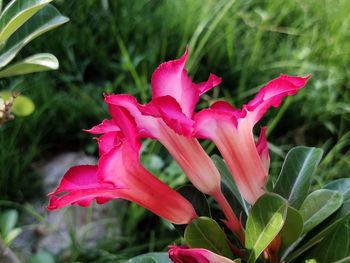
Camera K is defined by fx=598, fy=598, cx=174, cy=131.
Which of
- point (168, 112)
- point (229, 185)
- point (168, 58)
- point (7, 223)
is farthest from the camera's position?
point (168, 58)

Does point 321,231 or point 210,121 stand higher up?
point 210,121

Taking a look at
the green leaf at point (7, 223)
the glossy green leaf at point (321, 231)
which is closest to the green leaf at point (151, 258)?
the glossy green leaf at point (321, 231)

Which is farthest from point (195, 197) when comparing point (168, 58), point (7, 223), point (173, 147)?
point (168, 58)

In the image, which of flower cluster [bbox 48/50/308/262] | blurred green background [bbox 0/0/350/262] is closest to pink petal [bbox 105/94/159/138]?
flower cluster [bbox 48/50/308/262]

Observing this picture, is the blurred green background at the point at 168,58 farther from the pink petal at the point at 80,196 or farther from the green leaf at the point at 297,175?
the pink petal at the point at 80,196

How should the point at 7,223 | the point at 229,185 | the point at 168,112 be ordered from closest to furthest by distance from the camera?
the point at 168,112
the point at 229,185
the point at 7,223

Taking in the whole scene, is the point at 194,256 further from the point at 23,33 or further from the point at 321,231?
the point at 23,33

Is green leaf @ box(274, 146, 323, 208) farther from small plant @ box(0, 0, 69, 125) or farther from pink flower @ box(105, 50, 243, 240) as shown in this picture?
small plant @ box(0, 0, 69, 125)

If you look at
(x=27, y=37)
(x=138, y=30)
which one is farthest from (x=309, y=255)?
(x=138, y=30)
